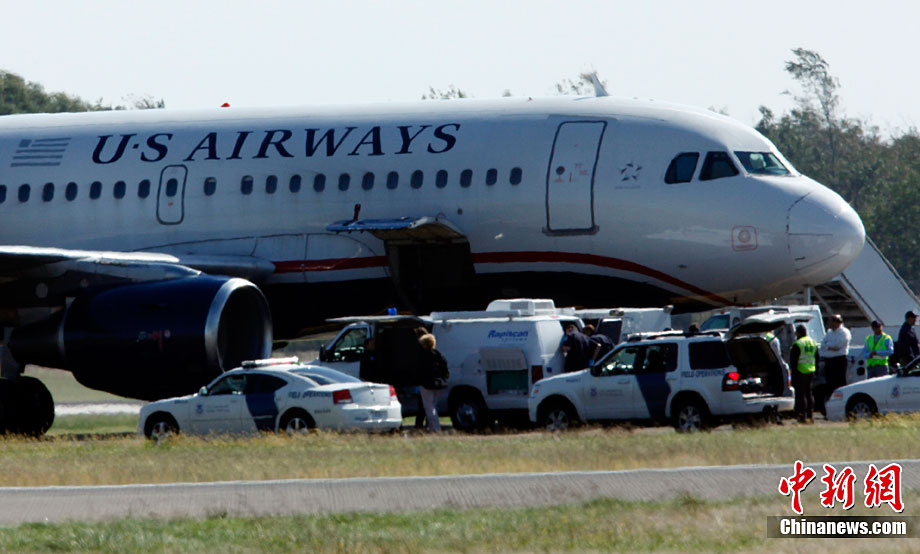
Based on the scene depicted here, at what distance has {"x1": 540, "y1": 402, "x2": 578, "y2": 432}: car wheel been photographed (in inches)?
919

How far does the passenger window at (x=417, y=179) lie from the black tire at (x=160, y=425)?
5.29 m

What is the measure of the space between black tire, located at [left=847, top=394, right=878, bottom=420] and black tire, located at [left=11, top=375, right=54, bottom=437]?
13129mm

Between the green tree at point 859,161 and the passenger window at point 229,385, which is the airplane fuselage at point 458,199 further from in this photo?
the green tree at point 859,161

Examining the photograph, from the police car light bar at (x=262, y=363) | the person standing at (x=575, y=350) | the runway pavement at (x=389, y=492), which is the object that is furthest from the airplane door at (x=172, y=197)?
the runway pavement at (x=389, y=492)

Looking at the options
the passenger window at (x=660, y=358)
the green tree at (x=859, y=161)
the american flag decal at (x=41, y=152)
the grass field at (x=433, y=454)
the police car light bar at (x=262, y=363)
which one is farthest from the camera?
the green tree at (x=859, y=161)

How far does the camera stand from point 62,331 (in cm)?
2334

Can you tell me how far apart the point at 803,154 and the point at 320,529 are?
8415cm

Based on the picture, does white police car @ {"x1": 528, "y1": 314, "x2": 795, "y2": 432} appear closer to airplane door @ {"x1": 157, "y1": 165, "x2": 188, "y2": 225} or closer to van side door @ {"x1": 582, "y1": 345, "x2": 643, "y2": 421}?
van side door @ {"x1": 582, "y1": 345, "x2": 643, "y2": 421}

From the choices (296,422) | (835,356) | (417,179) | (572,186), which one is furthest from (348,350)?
(835,356)

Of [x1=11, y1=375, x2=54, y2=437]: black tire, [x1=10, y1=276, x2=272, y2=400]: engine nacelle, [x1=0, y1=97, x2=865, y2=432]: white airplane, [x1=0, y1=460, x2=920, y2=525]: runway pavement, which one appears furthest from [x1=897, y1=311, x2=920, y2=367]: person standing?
[x1=11, y1=375, x2=54, y2=437]: black tire

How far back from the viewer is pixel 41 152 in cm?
2761

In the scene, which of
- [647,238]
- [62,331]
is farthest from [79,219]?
[647,238]

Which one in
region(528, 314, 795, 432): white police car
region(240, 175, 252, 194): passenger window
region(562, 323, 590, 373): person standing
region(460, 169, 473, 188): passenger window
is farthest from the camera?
region(240, 175, 252, 194): passenger window

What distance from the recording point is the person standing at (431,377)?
78.9ft
